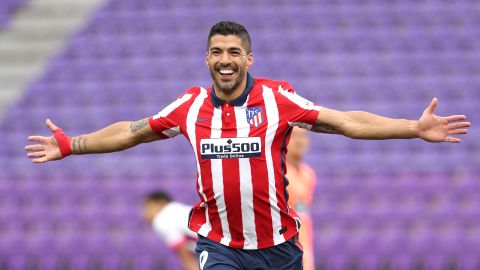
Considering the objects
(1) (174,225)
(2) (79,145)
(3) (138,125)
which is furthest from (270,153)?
(1) (174,225)

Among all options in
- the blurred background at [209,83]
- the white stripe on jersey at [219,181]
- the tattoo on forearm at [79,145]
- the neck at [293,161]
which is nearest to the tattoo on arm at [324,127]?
the white stripe on jersey at [219,181]

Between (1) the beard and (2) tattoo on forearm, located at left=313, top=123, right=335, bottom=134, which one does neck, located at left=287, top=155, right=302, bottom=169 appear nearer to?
(2) tattoo on forearm, located at left=313, top=123, right=335, bottom=134

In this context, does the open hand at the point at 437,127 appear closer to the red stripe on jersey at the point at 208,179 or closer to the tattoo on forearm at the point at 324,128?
the tattoo on forearm at the point at 324,128

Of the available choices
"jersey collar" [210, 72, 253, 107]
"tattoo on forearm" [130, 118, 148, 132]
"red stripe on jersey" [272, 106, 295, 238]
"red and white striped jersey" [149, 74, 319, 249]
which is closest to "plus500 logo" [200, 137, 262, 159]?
"red and white striped jersey" [149, 74, 319, 249]

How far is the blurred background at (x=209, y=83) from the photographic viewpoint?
1083cm

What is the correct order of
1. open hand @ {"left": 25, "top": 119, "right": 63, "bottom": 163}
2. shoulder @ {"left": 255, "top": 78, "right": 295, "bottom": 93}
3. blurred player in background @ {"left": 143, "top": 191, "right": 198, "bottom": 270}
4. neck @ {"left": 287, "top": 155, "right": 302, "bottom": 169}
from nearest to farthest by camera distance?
shoulder @ {"left": 255, "top": 78, "right": 295, "bottom": 93}, open hand @ {"left": 25, "top": 119, "right": 63, "bottom": 163}, neck @ {"left": 287, "top": 155, "right": 302, "bottom": 169}, blurred player in background @ {"left": 143, "top": 191, "right": 198, "bottom": 270}

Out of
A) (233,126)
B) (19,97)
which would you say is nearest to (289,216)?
(233,126)

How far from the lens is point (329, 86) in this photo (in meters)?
12.3

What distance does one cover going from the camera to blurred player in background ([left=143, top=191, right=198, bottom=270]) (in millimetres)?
8109

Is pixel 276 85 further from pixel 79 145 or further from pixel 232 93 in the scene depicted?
pixel 79 145

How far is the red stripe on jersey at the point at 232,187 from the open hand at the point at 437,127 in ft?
3.22

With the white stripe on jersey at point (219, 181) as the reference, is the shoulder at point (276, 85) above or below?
above

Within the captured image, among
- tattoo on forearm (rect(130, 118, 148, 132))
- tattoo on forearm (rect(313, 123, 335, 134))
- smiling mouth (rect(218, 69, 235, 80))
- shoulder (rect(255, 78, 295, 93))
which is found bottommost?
tattoo on forearm (rect(313, 123, 335, 134))

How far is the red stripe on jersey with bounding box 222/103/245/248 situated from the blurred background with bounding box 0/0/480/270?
19.5 ft
